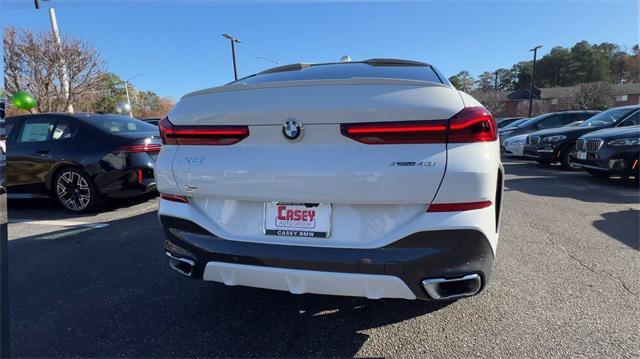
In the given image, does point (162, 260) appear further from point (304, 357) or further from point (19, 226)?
point (19, 226)

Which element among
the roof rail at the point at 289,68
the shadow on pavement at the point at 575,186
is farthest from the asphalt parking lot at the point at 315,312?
the shadow on pavement at the point at 575,186

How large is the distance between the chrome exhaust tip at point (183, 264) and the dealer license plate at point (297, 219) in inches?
20.3

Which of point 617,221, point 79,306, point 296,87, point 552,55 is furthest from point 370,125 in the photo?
point 552,55

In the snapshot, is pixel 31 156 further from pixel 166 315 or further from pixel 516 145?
pixel 516 145

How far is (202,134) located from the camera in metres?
A: 1.95

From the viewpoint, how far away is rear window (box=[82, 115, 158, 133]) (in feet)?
16.6

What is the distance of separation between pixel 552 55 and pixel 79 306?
85.4m

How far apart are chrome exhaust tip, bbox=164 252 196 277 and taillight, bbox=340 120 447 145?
1.15 metres

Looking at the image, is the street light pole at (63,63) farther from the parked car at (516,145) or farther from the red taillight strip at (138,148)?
the parked car at (516,145)

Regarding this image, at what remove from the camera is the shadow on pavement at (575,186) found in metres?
5.49

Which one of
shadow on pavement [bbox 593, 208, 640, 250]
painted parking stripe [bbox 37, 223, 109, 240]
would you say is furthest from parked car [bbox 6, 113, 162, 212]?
shadow on pavement [bbox 593, 208, 640, 250]

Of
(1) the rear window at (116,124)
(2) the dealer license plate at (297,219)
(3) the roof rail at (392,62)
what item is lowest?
(2) the dealer license plate at (297,219)

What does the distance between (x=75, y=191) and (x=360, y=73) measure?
15.0 feet

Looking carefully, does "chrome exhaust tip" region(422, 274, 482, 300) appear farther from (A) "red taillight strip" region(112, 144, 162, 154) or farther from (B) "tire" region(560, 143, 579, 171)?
(B) "tire" region(560, 143, 579, 171)
